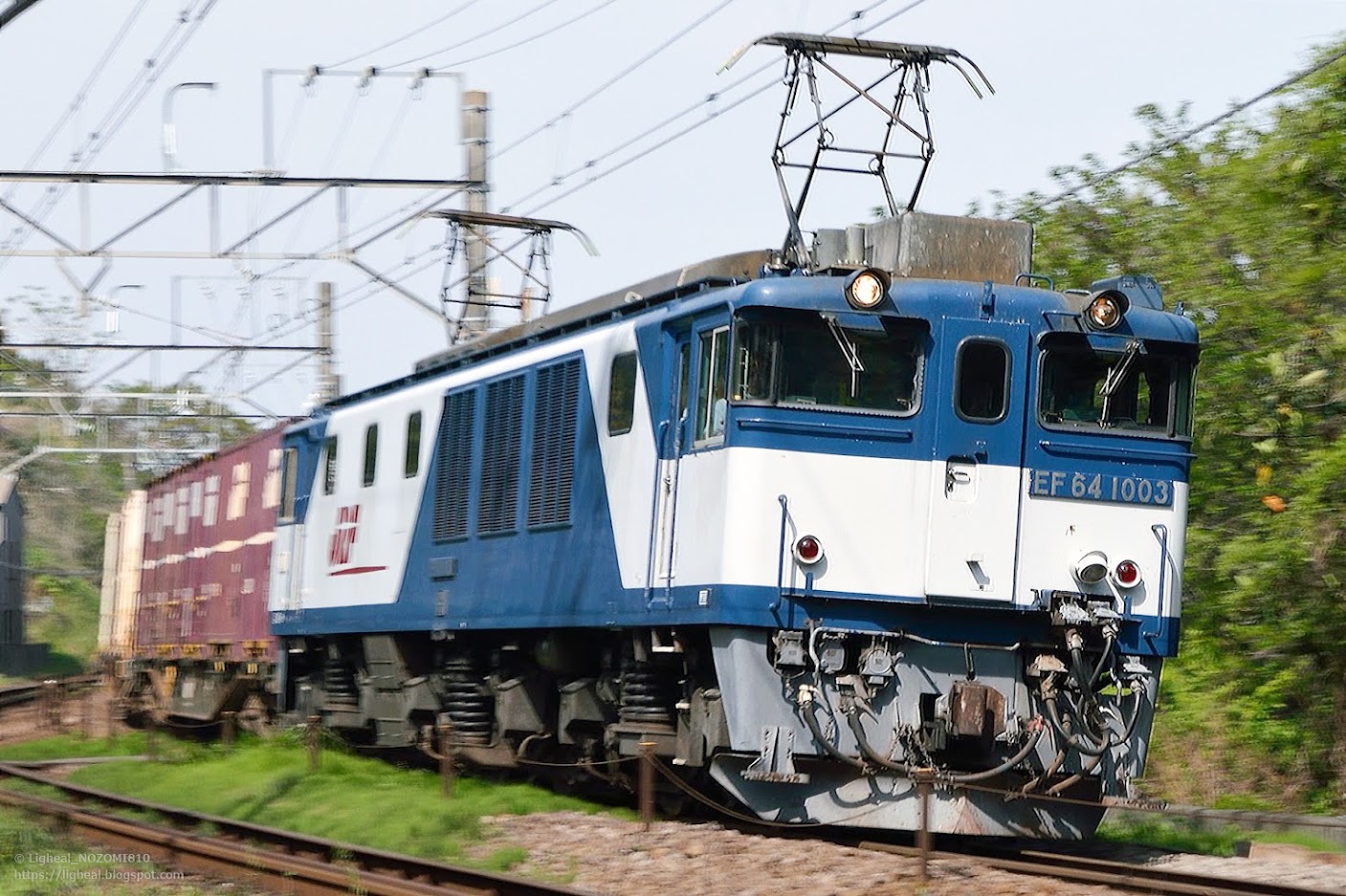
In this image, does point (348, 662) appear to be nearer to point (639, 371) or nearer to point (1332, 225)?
point (639, 371)

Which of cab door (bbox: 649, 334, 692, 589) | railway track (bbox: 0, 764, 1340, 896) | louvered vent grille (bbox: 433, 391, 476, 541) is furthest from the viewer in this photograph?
louvered vent grille (bbox: 433, 391, 476, 541)

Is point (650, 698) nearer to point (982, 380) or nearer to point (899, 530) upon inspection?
point (899, 530)

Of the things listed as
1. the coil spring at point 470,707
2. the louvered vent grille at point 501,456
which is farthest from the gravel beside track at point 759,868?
the coil spring at point 470,707

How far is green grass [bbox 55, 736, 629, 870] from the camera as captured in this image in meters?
12.7

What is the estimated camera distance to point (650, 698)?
12.8 meters

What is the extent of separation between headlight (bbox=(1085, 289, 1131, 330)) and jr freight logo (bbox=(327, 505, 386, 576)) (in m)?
8.25

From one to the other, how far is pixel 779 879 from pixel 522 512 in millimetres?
4985

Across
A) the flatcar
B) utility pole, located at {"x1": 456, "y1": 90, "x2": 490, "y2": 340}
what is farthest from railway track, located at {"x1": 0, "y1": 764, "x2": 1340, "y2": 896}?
utility pole, located at {"x1": 456, "y1": 90, "x2": 490, "y2": 340}

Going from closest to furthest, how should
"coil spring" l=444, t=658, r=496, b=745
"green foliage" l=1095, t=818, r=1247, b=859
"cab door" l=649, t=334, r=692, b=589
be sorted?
1. "cab door" l=649, t=334, r=692, b=589
2. "green foliage" l=1095, t=818, r=1247, b=859
3. "coil spring" l=444, t=658, r=496, b=745

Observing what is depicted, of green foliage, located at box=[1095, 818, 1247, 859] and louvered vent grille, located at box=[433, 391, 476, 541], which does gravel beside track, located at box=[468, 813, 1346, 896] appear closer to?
green foliage, located at box=[1095, 818, 1247, 859]

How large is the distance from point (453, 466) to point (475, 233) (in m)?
6.28

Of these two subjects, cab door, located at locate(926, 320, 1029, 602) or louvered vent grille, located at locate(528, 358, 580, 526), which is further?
louvered vent grille, located at locate(528, 358, 580, 526)

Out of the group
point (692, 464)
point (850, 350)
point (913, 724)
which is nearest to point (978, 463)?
point (850, 350)

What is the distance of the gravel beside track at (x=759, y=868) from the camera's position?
995cm
